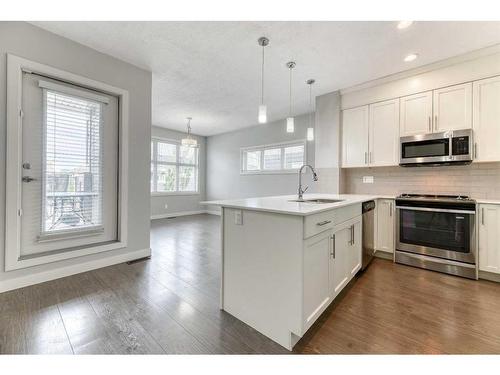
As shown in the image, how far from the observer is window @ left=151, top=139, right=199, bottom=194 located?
6.60 metres

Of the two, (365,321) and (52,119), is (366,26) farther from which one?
(52,119)

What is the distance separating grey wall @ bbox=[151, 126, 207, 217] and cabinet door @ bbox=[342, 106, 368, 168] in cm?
487

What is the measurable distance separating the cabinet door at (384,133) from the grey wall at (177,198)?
5.29m

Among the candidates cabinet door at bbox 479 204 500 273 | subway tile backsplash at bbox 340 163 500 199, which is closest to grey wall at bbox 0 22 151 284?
subway tile backsplash at bbox 340 163 500 199

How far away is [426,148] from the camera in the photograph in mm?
3006

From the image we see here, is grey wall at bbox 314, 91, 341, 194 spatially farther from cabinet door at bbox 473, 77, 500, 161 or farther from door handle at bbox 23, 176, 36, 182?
door handle at bbox 23, 176, 36, 182

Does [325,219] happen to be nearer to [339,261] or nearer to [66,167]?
[339,261]

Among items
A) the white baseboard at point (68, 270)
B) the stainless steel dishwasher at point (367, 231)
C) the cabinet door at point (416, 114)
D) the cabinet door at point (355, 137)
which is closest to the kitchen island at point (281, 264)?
the stainless steel dishwasher at point (367, 231)

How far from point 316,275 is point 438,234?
2.27 metres

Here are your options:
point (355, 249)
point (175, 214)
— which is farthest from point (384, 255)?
point (175, 214)

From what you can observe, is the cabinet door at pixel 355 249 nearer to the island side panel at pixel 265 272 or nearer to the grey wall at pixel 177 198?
the island side panel at pixel 265 272

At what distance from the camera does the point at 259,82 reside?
141 inches
